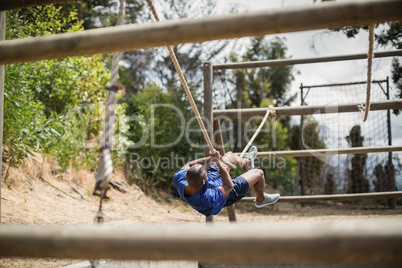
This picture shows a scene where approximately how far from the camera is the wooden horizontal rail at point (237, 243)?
666 millimetres

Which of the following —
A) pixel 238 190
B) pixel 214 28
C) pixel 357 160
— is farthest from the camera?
pixel 357 160

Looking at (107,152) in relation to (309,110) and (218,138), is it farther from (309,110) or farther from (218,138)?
(309,110)

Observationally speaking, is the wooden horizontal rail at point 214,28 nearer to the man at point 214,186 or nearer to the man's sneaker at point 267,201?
the man at point 214,186

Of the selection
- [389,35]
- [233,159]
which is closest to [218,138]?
[233,159]

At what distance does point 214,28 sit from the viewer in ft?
2.91

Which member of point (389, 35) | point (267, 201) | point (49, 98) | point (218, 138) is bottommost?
point (267, 201)

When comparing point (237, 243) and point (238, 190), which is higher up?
point (237, 243)

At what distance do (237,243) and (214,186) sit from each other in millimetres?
2344

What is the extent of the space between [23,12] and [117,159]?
361 cm

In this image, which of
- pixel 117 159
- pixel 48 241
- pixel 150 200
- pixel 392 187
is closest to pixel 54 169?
pixel 117 159

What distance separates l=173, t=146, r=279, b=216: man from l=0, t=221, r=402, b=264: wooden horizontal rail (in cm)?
204

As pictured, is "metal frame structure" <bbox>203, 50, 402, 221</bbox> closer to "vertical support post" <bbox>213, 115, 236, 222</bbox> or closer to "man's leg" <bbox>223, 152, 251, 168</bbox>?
"vertical support post" <bbox>213, 115, 236, 222</bbox>

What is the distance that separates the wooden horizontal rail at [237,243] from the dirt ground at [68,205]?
2788 mm

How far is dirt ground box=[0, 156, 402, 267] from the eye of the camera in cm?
442
